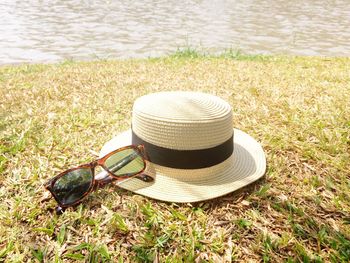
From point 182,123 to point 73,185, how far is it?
2.59 feet

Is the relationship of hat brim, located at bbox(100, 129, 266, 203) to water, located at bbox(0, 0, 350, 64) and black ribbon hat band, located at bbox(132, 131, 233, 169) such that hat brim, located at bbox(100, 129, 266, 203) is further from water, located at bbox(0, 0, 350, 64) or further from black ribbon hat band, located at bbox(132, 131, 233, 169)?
water, located at bbox(0, 0, 350, 64)

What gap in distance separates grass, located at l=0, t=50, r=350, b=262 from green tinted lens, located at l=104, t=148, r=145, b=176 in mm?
191

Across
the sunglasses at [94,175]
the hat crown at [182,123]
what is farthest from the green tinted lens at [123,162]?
the hat crown at [182,123]

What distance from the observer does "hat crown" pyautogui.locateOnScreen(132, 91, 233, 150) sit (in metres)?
2.04

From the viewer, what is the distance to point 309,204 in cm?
226

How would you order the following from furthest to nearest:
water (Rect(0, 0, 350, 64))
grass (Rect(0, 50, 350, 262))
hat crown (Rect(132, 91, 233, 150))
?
water (Rect(0, 0, 350, 64)), hat crown (Rect(132, 91, 233, 150)), grass (Rect(0, 50, 350, 262))

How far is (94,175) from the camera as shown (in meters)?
2.13

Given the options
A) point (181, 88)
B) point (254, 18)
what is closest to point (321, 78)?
point (181, 88)

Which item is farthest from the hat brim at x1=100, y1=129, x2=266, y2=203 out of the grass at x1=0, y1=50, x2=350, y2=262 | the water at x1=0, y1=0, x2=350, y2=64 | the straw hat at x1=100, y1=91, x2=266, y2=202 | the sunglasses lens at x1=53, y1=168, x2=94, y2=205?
the water at x1=0, y1=0, x2=350, y2=64

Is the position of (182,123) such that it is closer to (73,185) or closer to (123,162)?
(123,162)

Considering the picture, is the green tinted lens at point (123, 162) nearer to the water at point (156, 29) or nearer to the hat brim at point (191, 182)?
the hat brim at point (191, 182)

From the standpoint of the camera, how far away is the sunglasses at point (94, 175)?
2076 millimetres

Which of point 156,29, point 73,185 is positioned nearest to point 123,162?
point 73,185

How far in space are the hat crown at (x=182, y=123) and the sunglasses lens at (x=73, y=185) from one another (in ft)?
1.39
